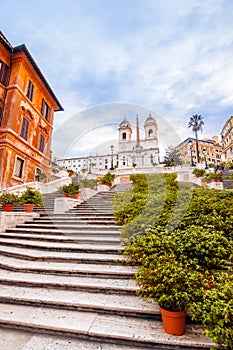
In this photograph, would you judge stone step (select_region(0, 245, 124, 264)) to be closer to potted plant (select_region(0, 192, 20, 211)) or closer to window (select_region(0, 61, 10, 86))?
potted plant (select_region(0, 192, 20, 211))

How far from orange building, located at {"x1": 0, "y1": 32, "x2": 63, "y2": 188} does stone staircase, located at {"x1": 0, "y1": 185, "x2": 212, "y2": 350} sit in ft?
31.4

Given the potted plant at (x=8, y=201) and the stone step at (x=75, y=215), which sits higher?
the potted plant at (x=8, y=201)

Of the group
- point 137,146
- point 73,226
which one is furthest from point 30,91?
point 137,146

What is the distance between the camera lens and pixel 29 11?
7.64m

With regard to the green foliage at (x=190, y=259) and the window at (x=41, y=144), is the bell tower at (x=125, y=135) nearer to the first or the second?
the window at (x=41, y=144)

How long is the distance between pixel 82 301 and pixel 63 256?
1.52 metres

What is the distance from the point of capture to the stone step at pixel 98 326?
2.07m

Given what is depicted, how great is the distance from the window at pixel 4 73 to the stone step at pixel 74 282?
14.8 metres

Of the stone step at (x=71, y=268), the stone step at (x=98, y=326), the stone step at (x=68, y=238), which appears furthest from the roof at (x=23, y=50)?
the stone step at (x=98, y=326)

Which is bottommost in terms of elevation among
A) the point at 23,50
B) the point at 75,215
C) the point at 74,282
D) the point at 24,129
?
the point at 74,282

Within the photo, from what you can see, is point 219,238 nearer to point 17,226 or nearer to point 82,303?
point 82,303

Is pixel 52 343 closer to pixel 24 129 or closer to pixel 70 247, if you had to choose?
pixel 70 247

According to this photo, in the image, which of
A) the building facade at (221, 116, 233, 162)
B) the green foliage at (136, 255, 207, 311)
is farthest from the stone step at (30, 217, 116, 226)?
the building facade at (221, 116, 233, 162)

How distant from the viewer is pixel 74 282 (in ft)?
10.4
